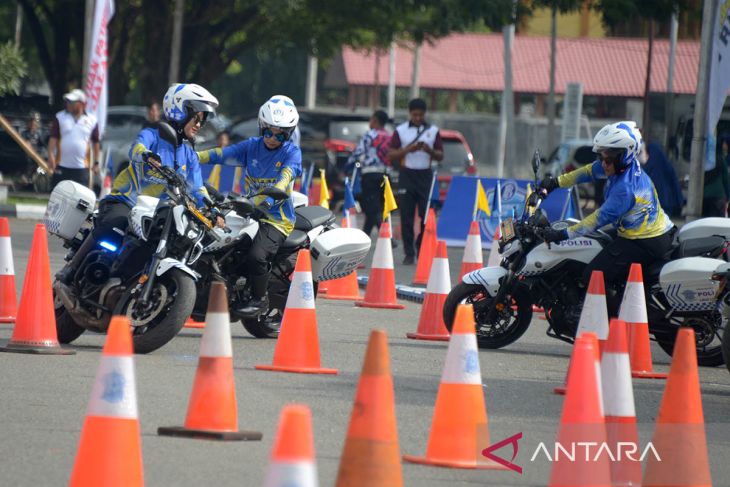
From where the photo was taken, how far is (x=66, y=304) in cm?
994

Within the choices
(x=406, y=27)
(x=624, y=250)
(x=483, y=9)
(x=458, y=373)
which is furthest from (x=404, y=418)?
(x=406, y=27)

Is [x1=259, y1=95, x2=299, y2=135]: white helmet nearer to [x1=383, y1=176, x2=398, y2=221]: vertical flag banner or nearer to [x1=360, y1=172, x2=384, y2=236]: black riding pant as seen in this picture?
[x1=383, y1=176, x2=398, y2=221]: vertical flag banner

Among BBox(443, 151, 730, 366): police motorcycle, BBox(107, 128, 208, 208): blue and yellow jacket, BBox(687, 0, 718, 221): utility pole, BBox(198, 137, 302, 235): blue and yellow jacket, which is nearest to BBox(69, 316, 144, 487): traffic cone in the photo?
BBox(107, 128, 208, 208): blue and yellow jacket

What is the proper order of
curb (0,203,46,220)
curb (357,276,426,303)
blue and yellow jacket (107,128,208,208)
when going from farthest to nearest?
curb (0,203,46,220)
curb (357,276,426,303)
blue and yellow jacket (107,128,208,208)

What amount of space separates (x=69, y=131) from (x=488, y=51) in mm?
40733

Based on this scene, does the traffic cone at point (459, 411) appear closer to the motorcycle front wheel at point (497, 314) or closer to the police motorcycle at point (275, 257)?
the police motorcycle at point (275, 257)

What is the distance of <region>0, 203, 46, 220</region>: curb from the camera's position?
24.0 metres

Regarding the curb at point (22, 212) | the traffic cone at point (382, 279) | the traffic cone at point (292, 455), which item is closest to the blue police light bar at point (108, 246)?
the traffic cone at point (382, 279)

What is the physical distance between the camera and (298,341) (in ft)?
31.2

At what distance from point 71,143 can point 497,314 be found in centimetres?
955

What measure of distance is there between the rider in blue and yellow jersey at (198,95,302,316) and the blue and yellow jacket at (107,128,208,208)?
0.51m

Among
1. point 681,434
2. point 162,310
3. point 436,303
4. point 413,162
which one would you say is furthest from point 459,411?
point 413,162

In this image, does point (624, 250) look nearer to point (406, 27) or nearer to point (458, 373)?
point (458, 373)

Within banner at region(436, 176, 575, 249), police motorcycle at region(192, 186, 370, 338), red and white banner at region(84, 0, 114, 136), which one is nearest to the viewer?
police motorcycle at region(192, 186, 370, 338)
